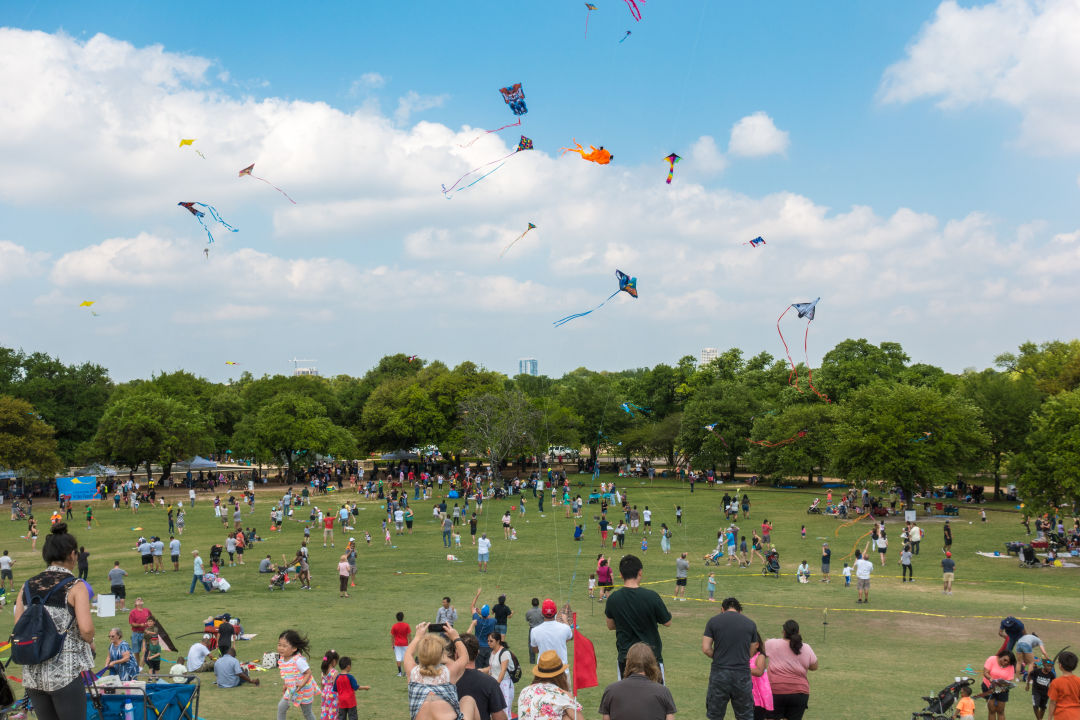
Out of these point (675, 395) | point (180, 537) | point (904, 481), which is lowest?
point (180, 537)

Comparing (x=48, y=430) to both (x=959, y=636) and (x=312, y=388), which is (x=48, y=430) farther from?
(x=959, y=636)

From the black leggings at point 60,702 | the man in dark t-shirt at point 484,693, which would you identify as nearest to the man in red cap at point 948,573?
the man in dark t-shirt at point 484,693

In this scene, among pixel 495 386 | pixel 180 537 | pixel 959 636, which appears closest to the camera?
pixel 959 636

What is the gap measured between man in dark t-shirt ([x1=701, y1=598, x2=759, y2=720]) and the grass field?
197 inches

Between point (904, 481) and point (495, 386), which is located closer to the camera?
point (904, 481)

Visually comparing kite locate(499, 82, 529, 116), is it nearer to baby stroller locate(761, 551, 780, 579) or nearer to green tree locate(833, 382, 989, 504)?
baby stroller locate(761, 551, 780, 579)

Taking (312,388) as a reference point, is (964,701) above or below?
below

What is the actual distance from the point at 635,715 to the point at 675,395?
229ft

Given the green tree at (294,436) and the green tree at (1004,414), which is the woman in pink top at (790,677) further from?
the green tree at (294,436)

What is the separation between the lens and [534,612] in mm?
13609

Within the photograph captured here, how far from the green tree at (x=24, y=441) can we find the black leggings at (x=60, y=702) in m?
50.5

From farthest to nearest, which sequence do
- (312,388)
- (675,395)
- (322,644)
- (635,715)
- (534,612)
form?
(312,388)
(675,395)
(322,644)
(534,612)
(635,715)

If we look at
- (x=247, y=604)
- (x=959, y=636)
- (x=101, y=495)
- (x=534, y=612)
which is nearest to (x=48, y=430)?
(x=101, y=495)

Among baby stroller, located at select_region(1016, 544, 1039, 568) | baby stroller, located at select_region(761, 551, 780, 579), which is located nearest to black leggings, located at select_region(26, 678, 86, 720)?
baby stroller, located at select_region(761, 551, 780, 579)
